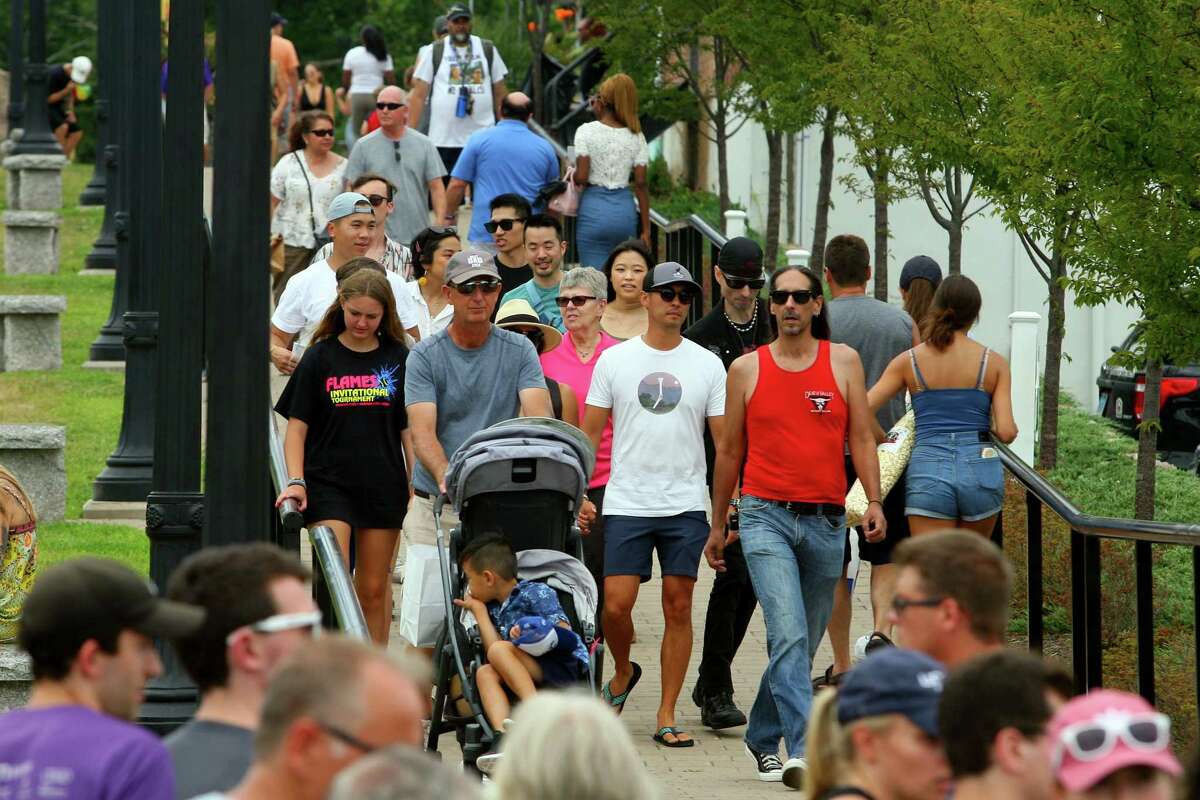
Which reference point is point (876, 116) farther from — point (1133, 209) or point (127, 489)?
point (127, 489)

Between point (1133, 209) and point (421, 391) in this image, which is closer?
A: point (421, 391)

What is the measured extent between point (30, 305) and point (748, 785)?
1172 centimetres

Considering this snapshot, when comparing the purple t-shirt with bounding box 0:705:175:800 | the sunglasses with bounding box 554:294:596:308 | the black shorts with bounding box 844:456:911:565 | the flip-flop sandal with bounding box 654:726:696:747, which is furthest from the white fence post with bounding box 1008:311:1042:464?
the purple t-shirt with bounding box 0:705:175:800

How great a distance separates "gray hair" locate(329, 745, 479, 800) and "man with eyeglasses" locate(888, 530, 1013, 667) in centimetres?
208

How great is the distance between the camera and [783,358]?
8812mm

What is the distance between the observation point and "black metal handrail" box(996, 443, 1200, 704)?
7930 millimetres

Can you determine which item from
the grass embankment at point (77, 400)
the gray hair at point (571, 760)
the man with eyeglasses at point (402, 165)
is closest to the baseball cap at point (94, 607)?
the gray hair at point (571, 760)

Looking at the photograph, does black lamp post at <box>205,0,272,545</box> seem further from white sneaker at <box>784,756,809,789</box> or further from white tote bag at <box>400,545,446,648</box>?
white sneaker at <box>784,756,809,789</box>

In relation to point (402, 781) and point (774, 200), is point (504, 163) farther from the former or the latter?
point (402, 781)

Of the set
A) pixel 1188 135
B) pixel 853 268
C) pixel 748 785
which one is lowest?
pixel 748 785

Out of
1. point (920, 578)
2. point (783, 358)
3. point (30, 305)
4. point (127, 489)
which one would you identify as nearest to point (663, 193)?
point (30, 305)

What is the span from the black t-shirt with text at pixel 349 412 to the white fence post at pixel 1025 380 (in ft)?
20.6

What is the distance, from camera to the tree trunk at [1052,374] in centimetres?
1602

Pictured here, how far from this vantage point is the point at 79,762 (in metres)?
4.01
